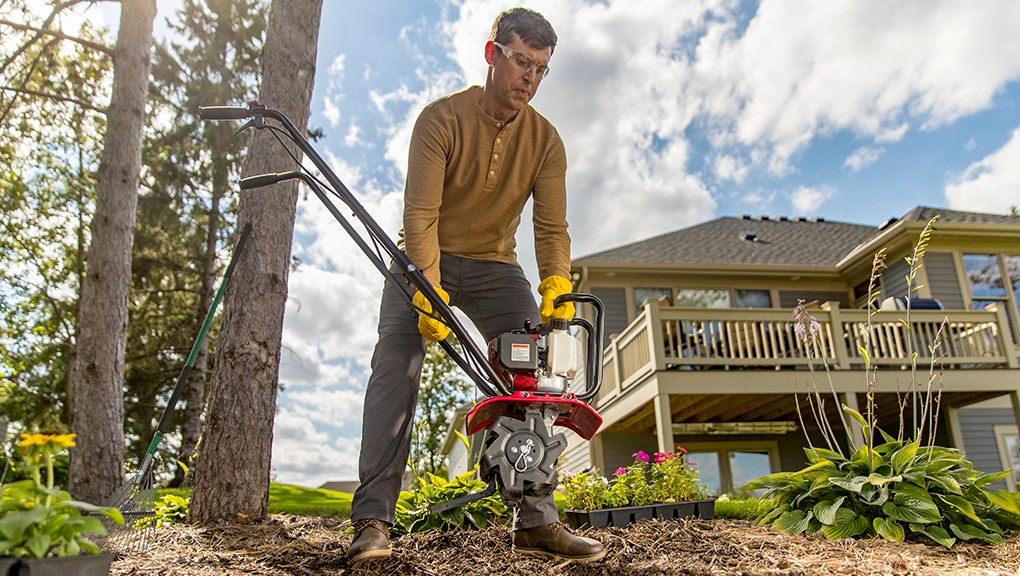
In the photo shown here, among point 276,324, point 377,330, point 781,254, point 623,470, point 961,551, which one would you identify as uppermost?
point 781,254

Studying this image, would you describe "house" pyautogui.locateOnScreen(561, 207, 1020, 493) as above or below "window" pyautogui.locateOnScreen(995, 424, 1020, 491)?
above

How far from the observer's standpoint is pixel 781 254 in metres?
14.7

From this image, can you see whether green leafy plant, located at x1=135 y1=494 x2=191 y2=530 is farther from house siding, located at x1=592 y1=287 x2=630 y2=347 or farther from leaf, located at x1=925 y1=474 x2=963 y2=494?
house siding, located at x1=592 y1=287 x2=630 y2=347

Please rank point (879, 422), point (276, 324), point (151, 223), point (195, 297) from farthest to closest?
point (195, 297), point (151, 223), point (879, 422), point (276, 324)

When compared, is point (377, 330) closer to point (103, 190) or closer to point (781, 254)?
point (103, 190)

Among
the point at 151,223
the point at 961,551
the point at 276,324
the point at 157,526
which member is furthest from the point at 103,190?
the point at 151,223

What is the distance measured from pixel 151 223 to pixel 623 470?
46.0 feet

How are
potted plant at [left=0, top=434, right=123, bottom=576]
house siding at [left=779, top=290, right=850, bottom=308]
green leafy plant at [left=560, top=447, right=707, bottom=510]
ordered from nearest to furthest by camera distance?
1. potted plant at [left=0, top=434, right=123, bottom=576]
2. green leafy plant at [left=560, top=447, right=707, bottom=510]
3. house siding at [left=779, top=290, right=850, bottom=308]

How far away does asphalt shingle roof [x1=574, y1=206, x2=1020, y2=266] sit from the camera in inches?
540

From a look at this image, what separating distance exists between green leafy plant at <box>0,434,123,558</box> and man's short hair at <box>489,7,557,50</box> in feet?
6.29

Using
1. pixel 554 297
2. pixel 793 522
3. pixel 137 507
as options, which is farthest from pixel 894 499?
pixel 137 507

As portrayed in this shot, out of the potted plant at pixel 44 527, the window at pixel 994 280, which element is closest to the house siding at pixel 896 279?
the window at pixel 994 280

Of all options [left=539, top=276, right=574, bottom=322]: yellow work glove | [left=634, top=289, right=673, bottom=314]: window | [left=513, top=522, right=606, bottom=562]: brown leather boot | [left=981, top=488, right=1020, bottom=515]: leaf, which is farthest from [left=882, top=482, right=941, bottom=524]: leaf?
[left=634, top=289, right=673, bottom=314]: window

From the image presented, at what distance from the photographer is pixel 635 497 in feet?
14.2
